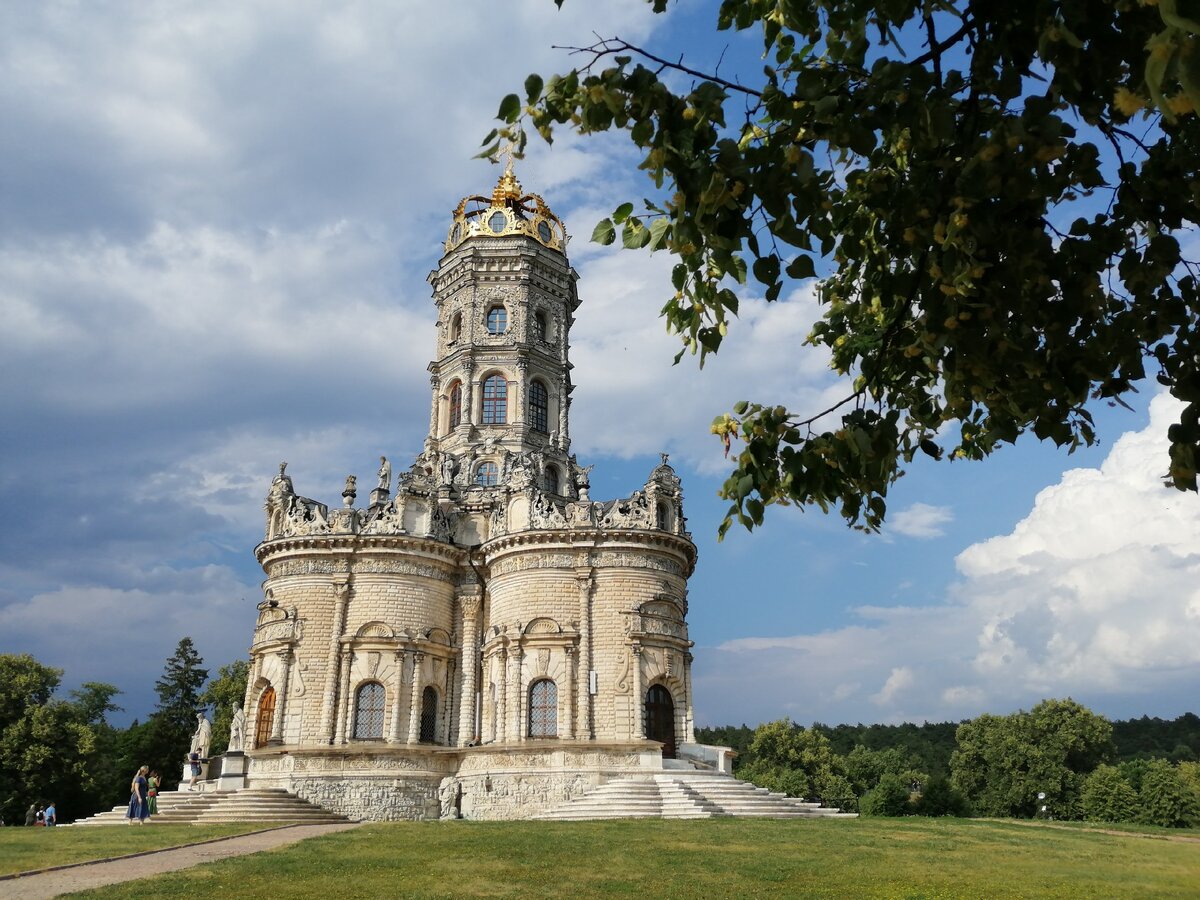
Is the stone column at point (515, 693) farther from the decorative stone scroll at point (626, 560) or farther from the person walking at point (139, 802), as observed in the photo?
the person walking at point (139, 802)

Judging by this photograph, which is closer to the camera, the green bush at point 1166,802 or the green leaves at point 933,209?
the green leaves at point 933,209

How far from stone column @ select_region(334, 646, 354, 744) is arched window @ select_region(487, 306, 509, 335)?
16.5 metres

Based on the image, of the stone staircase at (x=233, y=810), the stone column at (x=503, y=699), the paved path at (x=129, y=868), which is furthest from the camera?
the stone column at (x=503, y=699)

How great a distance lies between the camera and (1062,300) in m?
6.20

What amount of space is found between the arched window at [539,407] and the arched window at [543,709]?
13239 mm

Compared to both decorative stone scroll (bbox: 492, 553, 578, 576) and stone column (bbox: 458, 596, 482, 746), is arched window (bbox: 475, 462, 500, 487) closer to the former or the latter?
stone column (bbox: 458, 596, 482, 746)

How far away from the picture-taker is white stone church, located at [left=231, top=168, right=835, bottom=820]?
33375 mm

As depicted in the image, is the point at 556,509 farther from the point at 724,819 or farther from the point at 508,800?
the point at 724,819

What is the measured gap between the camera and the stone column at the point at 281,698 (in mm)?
34719

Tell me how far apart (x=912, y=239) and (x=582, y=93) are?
87.2 inches

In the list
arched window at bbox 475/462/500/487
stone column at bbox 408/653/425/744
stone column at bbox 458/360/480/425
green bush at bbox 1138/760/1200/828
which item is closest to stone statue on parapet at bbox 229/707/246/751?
stone column at bbox 408/653/425/744

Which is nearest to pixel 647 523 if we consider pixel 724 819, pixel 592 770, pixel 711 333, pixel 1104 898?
pixel 592 770

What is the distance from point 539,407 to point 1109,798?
34.9m

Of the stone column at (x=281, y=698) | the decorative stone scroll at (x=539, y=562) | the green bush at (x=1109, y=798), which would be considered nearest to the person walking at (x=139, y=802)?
the stone column at (x=281, y=698)
